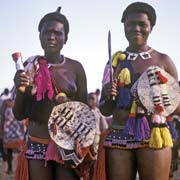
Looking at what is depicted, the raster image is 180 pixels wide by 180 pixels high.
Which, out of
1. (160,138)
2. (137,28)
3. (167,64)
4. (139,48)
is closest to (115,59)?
(139,48)

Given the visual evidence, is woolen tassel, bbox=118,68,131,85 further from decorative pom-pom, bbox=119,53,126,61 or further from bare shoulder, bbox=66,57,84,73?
bare shoulder, bbox=66,57,84,73

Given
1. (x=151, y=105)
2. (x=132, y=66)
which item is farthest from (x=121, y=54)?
(x=151, y=105)

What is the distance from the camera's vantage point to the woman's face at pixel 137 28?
3.89m

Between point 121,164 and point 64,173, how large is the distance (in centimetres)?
51

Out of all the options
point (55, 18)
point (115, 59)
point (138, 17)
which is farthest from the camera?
point (55, 18)

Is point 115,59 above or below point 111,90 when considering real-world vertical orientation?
above

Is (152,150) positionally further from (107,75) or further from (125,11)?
(125,11)

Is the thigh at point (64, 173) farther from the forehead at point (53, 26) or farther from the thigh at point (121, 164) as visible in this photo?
the forehead at point (53, 26)

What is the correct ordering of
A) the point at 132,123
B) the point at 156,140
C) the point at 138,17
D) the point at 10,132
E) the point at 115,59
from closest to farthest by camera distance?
1. the point at 156,140
2. the point at 132,123
3. the point at 138,17
4. the point at 115,59
5. the point at 10,132

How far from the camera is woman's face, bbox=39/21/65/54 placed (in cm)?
405

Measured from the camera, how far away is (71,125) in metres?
4.05

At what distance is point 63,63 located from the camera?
4.16 meters

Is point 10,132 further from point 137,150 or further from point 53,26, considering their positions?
point 137,150

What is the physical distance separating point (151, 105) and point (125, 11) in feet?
2.81
